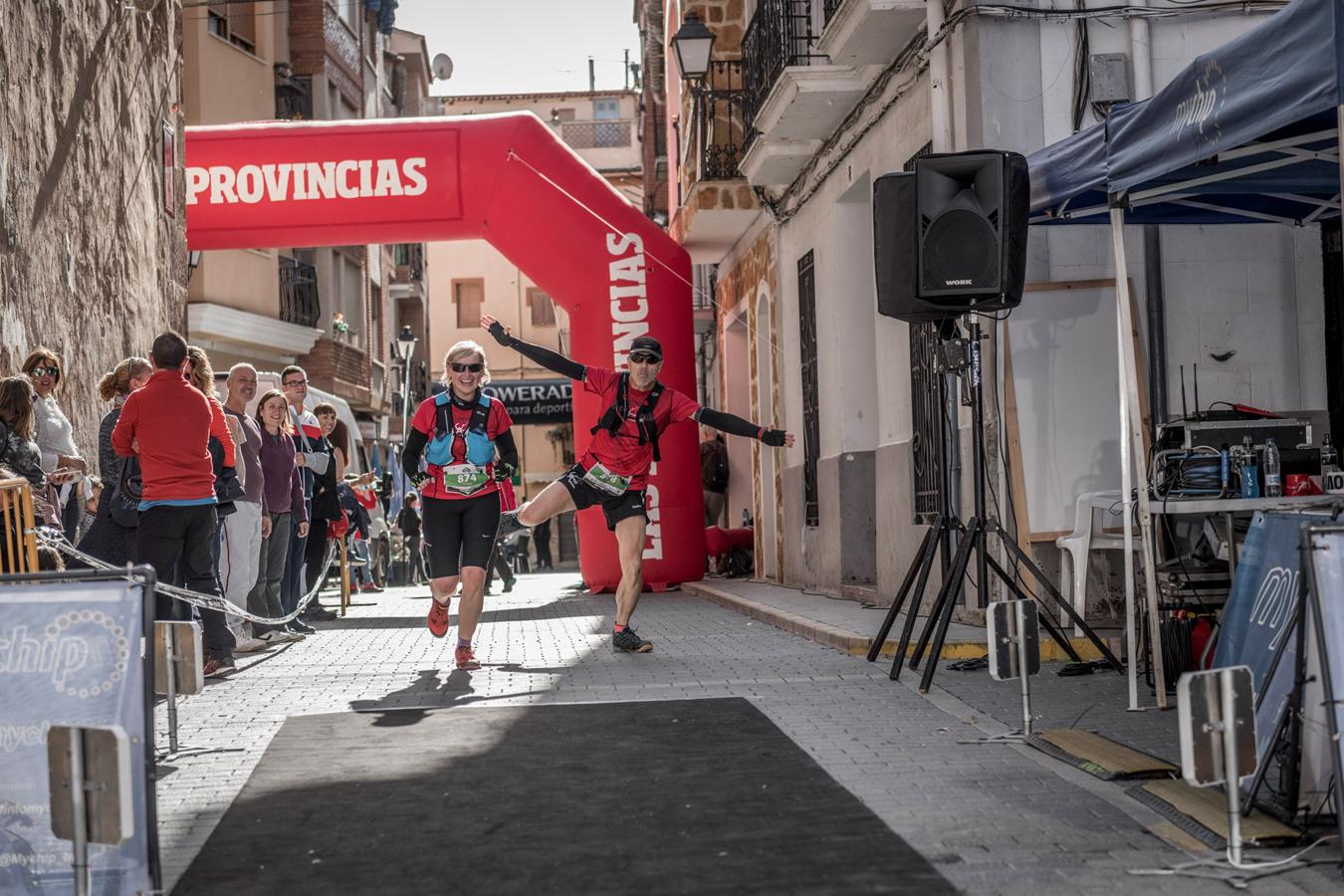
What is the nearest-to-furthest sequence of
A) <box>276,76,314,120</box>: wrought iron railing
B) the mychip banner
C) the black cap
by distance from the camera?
the mychip banner < the black cap < <box>276,76,314,120</box>: wrought iron railing

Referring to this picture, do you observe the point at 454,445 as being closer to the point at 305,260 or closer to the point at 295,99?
the point at 305,260

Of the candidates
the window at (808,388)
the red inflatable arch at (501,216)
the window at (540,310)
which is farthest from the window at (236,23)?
the window at (540,310)

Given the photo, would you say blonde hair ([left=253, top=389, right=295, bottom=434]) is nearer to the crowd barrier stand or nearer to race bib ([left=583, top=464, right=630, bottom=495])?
race bib ([left=583, top=464, right=630, bottom=495])

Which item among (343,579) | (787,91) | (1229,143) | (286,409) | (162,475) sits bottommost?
(343,579)

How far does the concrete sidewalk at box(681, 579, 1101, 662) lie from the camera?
1022cm

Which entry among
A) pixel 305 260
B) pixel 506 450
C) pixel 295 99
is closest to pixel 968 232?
pixel 506 450

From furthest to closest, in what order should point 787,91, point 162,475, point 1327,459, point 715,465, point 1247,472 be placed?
1. point 715,465
2. point 787,91
3. point 162,475
4. point 1327,459
5. point 1247,472

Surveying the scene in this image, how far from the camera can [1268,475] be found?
27.7 feet

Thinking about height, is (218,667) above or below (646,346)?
below

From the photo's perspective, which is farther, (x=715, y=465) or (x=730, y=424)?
(x=715, y=465)

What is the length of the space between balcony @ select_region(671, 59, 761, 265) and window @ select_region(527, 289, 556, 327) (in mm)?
42159

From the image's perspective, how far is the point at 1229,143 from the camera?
250 inches

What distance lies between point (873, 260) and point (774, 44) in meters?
4.55

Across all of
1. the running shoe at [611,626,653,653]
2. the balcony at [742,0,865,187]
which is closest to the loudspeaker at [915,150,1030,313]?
the running shoe at [611,626,653,653]
